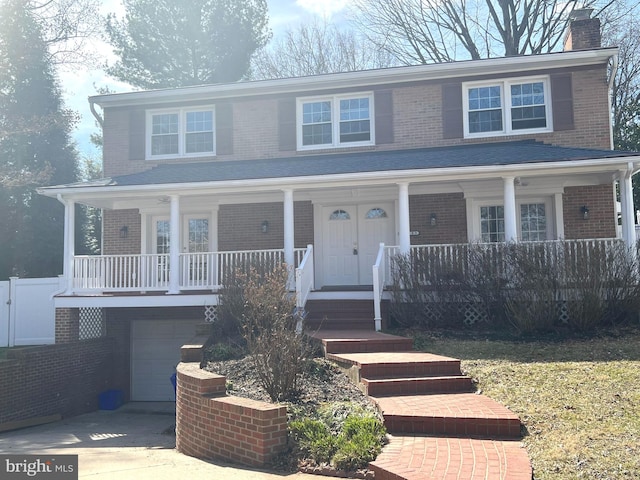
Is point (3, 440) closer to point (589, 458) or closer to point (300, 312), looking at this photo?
point (300, 312)

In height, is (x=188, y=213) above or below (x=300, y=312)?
above

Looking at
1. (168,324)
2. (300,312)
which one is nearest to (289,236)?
(300,312)

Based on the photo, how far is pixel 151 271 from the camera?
503 inches

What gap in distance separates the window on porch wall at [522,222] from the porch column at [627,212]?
231cm

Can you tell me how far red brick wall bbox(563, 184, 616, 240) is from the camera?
42.0 ft

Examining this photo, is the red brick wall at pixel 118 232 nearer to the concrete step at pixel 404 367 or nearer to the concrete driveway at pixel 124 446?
the concrete driveway at pixel 124 446

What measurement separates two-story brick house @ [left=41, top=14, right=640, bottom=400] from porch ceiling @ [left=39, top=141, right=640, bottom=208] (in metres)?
0.05

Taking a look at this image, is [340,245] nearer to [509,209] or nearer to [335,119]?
[335,119]

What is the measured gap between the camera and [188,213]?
1491 cm

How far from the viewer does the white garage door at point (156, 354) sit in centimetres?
1445

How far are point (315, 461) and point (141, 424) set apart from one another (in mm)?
7664

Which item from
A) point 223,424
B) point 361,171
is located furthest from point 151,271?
point 223,424

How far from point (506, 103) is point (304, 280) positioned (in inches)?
279

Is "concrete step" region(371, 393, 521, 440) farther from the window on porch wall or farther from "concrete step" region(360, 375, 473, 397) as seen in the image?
the window on porch wall
